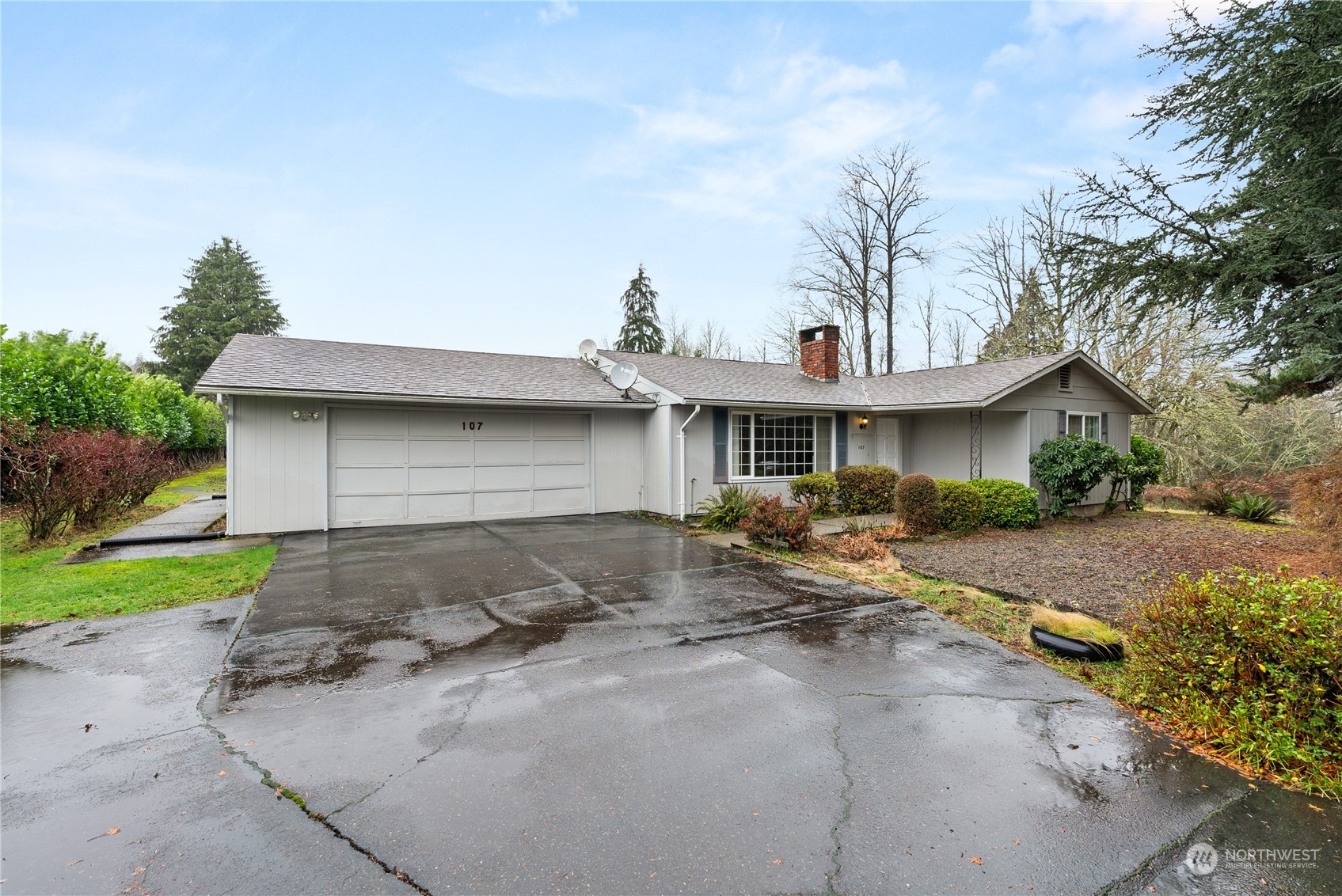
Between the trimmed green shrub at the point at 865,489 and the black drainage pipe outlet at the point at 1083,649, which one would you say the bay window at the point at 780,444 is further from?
the black drainage pipe outlet at the point at 1083,649

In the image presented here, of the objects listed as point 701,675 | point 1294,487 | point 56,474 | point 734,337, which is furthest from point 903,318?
point 56,474

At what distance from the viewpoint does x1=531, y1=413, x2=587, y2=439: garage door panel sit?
12484 millimetres

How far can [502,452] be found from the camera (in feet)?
40.0

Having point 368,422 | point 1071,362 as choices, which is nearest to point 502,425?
point 368,422

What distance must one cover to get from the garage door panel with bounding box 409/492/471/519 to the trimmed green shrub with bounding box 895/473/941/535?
8186 millimetres

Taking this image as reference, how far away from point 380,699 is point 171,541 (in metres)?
7.92

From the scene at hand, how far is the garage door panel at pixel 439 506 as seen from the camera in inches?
450

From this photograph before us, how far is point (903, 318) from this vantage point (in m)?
25.6

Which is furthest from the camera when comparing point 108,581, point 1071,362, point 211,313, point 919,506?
point 211,313

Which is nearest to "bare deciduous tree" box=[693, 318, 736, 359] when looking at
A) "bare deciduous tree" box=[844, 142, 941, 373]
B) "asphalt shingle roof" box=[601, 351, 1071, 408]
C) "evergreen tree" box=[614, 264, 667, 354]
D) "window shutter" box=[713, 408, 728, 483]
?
"evergreen tree" box=[614, 264, 667, 354]

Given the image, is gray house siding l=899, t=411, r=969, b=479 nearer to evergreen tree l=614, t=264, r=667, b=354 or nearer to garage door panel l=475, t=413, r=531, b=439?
garage door panel l=475, t=413, r=531, b=439

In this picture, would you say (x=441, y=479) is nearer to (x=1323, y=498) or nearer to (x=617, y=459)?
(x=617, y=459)

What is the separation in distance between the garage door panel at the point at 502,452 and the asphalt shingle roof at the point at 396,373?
43.1 inches

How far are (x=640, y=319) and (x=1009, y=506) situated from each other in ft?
82.9
